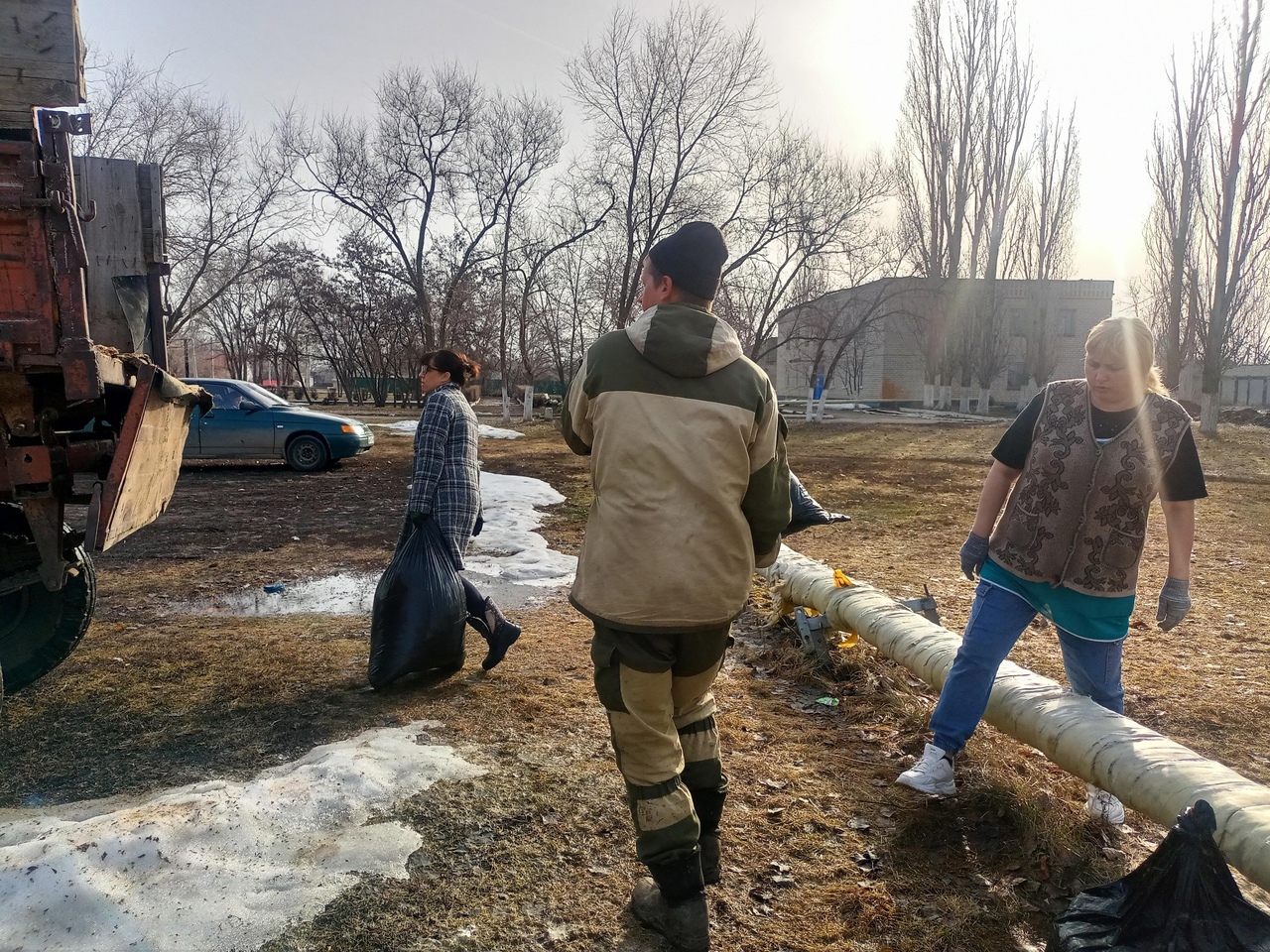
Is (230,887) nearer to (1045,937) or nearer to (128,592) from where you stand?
(1045,937)

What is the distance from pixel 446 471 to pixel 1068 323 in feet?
171

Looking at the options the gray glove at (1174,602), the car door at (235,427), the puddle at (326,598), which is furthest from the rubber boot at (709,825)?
the car door at (235,427)

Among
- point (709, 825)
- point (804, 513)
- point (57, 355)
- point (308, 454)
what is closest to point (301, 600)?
point (57, 355)

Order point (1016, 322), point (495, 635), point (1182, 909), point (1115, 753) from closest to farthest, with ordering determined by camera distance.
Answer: point (1182, 909), point (1115, 753), point (495, 635), point (1016, 322)

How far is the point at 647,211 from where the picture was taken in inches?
896

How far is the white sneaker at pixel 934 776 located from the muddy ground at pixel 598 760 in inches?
4.0

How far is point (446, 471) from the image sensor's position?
4219mm

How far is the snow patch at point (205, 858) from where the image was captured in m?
2.18

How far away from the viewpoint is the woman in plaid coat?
13.8 ft

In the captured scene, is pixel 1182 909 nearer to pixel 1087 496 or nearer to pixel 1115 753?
pixel 1115 753

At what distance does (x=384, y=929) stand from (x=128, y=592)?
4.90 metres

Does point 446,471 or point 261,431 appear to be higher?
point 446,471

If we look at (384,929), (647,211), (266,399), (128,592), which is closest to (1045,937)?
(384,929)

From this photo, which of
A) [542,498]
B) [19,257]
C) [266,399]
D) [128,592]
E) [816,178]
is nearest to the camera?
[19,257]
